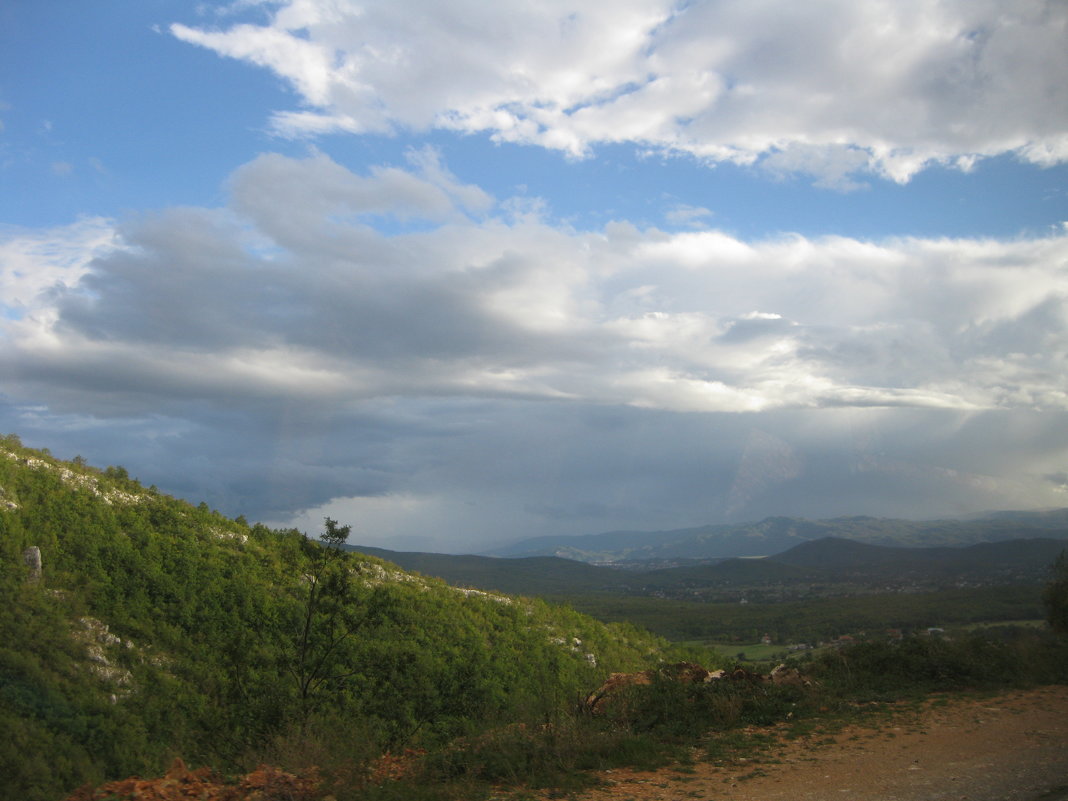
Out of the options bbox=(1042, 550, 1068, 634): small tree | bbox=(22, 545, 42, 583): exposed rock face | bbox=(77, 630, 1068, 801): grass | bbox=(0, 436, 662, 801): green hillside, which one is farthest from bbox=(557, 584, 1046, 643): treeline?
bbox=(22, 545, 42, 583): exposed rock face

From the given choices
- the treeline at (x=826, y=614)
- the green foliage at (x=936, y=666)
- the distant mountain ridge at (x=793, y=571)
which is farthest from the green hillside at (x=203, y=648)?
the distant mountain ridge at (x=793, y=571)

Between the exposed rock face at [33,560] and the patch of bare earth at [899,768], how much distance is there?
19698 millimetres

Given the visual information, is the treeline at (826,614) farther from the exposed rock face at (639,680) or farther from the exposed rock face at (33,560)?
the exposed rock face at (33,560)

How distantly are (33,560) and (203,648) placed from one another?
6.04 meters

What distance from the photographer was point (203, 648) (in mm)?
22578

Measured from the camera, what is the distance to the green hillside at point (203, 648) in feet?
52.3

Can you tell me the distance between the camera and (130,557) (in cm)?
2431

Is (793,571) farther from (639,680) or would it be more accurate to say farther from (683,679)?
(639,680)

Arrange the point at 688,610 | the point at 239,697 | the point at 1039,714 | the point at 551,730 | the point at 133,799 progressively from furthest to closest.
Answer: the point at 688,610, the point at 239,697, the point at 1039,714, the point at 551,730, the point at 133,799

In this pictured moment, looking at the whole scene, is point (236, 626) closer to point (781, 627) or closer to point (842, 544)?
point (781, 627)

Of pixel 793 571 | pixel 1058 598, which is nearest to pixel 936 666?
pixel 1058 598

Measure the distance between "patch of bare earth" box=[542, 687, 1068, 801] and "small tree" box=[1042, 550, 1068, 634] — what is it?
1009 centimetres

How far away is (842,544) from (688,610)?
297 ft

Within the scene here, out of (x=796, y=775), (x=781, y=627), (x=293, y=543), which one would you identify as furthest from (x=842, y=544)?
(x=796, y=775)
